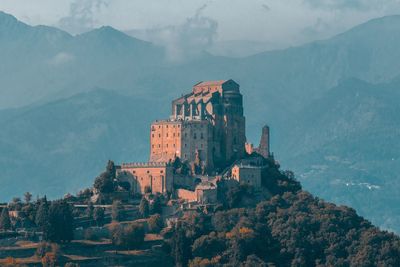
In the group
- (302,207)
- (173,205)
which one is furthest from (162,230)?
(302,207)

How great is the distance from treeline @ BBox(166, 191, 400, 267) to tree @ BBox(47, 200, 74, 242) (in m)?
8.95

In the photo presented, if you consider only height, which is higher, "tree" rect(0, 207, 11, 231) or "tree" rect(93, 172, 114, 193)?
"tree" rect(93, 172, 114, 193)

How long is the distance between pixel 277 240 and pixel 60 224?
65.0 ft

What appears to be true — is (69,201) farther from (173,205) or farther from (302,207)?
(302,207)

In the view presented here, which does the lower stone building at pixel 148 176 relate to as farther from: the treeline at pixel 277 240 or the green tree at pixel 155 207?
the treeline at pixel 277 240

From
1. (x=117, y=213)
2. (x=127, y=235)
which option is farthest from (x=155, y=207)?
(x=127, y=235)

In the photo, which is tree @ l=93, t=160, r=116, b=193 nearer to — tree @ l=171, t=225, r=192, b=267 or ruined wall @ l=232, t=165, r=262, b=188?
ruined wall @ l=232, t=165, r=262, b=188

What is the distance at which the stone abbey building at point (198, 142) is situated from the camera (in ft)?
486

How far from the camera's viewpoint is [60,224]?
135 metres

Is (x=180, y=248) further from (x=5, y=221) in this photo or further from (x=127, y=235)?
(x=5, y=221)

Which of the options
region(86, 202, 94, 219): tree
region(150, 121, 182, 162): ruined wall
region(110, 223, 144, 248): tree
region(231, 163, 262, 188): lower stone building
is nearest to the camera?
region(110, 223, 144, 248): tree

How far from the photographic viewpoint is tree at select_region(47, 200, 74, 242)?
135m

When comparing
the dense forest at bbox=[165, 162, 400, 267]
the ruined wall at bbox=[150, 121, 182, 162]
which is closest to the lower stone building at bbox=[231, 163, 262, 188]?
the dense forest at bbox=[165, 162, 400, 267]

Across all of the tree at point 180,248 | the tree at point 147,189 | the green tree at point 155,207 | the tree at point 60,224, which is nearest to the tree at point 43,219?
the tree at point 60,224
